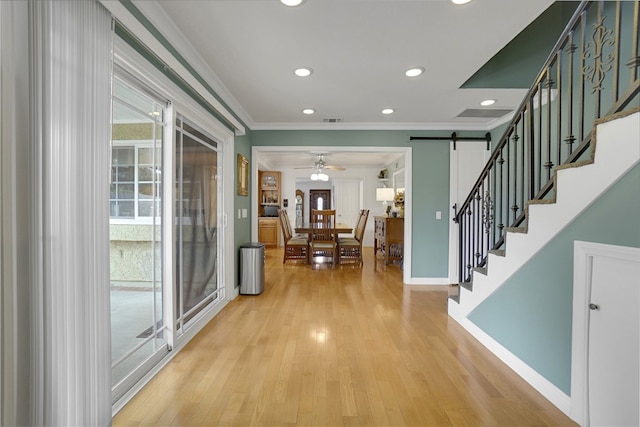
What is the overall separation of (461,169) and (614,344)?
133 inches

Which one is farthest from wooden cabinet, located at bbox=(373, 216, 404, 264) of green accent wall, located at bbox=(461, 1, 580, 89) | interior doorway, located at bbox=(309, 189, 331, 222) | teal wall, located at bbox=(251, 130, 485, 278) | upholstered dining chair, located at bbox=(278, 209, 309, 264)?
interior doorway, located at bbox=(309, 189, 331, 222)

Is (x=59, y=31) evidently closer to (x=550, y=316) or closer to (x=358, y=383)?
(x=358, y=383)

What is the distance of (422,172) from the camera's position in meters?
4.41

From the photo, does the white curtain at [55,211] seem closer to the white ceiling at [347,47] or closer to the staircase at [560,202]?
the white ceiling at [347,47]

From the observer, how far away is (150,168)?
223cm

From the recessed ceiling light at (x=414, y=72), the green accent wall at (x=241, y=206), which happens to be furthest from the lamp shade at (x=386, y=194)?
Result: the recessed ceiling light at (x=414, y=72)

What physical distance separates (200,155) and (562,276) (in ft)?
9.88

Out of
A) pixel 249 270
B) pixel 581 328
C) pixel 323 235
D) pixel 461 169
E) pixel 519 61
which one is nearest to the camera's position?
pixel 581 328

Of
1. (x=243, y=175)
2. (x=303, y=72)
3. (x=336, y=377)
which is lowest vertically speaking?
(x=336, y=377)

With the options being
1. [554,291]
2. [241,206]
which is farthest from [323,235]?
[554,291]

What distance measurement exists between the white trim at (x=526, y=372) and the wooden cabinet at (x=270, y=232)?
20.1 feet

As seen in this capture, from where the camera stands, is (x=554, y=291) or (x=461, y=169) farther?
(x=461, y=169)

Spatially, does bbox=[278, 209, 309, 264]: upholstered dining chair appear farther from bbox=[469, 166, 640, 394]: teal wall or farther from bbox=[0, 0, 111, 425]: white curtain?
bbox=[0, 0, 111, 425]: white curtain

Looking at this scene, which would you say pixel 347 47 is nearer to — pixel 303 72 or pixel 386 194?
pixel 303 72
